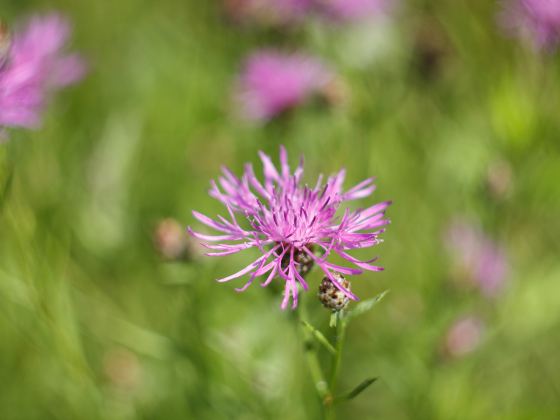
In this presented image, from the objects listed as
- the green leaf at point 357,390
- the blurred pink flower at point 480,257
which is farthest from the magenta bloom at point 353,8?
the green leaf at point 357,390

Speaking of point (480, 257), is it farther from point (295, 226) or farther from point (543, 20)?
point (295, 226)

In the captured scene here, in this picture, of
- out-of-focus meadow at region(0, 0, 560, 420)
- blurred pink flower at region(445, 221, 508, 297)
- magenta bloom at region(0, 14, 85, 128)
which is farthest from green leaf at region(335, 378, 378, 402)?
magenta bloom at region(0, 14, 85, 128)

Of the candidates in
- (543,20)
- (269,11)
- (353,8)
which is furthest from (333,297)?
(353,8)

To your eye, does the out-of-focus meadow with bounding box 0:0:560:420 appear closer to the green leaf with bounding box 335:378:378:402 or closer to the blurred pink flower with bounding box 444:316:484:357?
the blurred pink flower with bounding box 444:316:484:357

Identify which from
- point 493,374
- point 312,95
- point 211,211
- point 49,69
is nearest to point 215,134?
point 211,211

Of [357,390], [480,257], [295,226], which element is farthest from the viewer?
[480,257]

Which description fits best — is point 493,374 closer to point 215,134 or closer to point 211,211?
point 211,211
